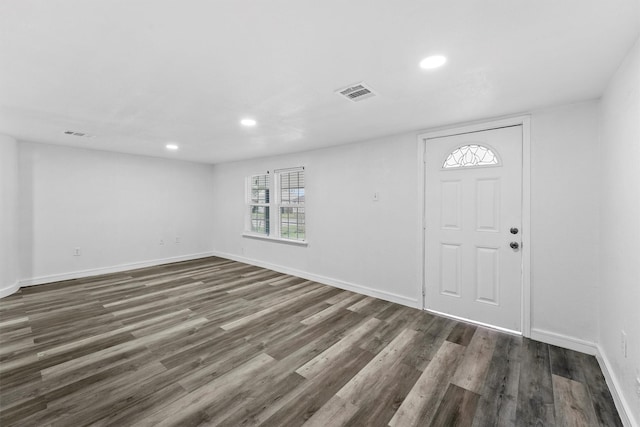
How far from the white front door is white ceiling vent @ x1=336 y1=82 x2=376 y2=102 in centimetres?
142

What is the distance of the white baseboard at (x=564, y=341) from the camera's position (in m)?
2.45

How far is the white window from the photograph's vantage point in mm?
5191

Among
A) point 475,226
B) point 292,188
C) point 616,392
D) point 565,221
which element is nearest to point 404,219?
point 475,226

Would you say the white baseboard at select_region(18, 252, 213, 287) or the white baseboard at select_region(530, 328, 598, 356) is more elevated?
the white baseboard at select_region(18, 252, 213, 287)

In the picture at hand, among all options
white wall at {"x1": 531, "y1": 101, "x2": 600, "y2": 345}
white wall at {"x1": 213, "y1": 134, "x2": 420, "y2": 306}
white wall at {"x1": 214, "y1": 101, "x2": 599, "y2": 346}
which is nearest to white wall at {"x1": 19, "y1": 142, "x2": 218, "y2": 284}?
white wall at {"x1": 214, "y1": 101, "x2": 599, "y2": 346}

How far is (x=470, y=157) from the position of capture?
3.12 meters

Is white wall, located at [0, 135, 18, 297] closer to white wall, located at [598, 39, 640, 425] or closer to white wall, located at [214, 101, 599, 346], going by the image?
white wall, located at [214, 101, 599, 346]

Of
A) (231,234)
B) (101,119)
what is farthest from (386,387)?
(231,234)

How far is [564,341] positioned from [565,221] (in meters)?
1.13

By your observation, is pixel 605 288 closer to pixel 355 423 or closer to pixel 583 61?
pixel 583 61

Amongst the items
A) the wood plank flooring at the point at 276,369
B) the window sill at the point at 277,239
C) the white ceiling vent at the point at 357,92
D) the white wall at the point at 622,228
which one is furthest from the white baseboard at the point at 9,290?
the white wall at the point at 622,228

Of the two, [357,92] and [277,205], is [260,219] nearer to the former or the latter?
[277,205]

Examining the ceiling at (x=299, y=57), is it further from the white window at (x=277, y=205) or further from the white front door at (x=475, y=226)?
the white window at (x=277, y=205)

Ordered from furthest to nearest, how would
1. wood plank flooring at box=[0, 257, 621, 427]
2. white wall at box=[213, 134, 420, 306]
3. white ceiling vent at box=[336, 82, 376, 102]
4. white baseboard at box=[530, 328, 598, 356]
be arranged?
white wall at box=[213, 134, 420, 306] < white baseboard at box=[530, 328, 598, 356] < white ceiling vent at box=[336, 82, 376, 102] < wood plank flooring at box=[0, 257, 621, 427]
